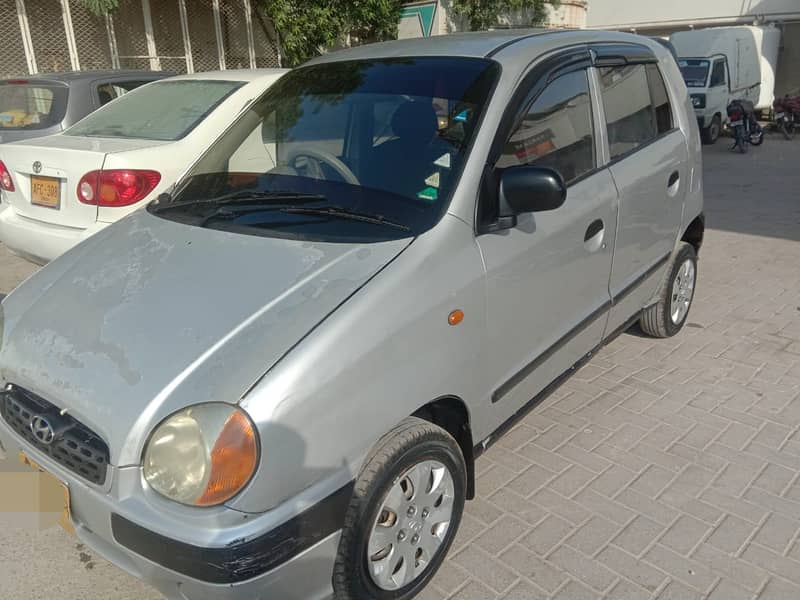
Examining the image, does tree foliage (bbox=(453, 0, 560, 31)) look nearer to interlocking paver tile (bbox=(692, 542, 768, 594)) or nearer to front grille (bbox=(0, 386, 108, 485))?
interlocking paver tile (bbox=(692, 542, 768, 594))

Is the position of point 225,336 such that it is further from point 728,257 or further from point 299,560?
point 728,257

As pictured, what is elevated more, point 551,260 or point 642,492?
point 551,260

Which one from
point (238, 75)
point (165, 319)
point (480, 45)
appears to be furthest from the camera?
point (238, 75)

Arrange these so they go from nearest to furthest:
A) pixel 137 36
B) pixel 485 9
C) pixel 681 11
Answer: pixel 137 36
pixel 485 9
pixel 681 11

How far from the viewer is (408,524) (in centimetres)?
213

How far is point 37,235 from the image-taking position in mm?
4266

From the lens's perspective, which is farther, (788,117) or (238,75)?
Answer: (788,117)

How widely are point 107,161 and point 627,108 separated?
122 inches

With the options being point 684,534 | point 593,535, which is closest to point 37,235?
point 593,535

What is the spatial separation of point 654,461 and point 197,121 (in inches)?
145

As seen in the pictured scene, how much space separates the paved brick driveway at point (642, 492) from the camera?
236cm

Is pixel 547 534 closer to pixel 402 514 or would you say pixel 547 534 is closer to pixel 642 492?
pixel 642 492

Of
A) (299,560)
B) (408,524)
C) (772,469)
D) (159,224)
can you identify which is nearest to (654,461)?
(772,469)

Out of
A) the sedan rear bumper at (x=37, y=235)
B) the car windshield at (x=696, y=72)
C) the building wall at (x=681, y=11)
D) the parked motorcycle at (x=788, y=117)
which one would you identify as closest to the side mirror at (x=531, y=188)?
the sedan rear bumper at (x=37, y=235)
